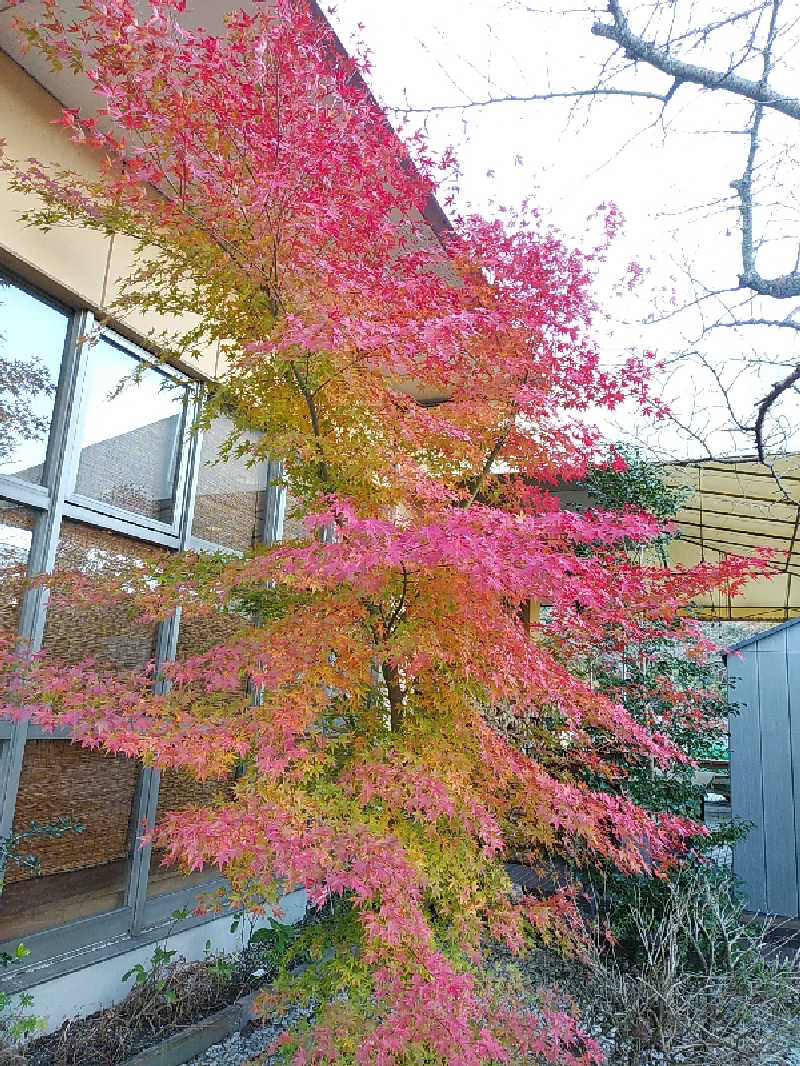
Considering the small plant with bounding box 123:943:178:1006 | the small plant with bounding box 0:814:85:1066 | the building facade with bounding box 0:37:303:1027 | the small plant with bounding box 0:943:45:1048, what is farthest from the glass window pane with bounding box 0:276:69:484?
the small plant with bounding box 123:943:178:1006

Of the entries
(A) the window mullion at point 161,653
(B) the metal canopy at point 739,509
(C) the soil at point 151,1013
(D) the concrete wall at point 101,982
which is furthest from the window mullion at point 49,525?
(B) the metal canopy at point 739,509

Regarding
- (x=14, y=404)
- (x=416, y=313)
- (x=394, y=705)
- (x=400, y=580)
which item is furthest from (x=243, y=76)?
(x=394, y=705)

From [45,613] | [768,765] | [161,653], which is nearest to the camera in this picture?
[45,613]

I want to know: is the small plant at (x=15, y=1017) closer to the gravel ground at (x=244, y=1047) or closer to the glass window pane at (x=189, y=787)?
the gravel ground at (x=244, y=1047)

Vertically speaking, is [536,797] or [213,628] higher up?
[213,628]

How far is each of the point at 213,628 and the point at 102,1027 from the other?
195 centimetres

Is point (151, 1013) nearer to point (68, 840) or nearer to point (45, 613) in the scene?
point (68, 840)

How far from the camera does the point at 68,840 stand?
3195mm

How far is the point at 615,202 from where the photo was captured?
11.6 feet

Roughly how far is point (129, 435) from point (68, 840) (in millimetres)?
1954

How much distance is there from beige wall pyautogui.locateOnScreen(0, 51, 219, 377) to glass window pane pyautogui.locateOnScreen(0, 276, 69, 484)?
13cm

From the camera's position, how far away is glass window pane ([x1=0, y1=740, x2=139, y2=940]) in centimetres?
295

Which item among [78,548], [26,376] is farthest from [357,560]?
[26,376]

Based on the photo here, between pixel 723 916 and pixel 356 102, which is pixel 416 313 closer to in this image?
pixel 356 102
